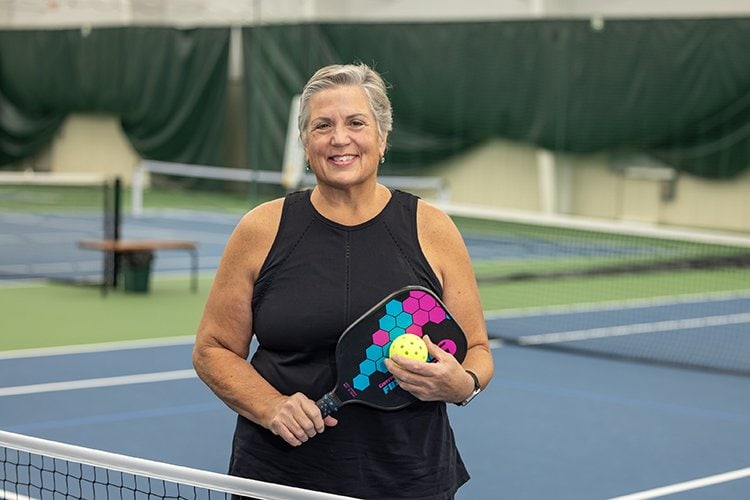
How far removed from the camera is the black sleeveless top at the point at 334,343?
291 centimetres

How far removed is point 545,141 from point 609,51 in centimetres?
173

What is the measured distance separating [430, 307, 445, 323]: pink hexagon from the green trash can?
10464 millimetres

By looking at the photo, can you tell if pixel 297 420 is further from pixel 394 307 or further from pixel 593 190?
pixel 593 190

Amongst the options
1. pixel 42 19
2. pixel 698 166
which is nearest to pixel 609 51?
pixel 698 166

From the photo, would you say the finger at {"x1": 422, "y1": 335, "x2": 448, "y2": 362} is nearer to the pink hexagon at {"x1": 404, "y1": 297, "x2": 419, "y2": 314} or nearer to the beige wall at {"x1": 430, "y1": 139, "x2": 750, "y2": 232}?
the pink hexagon at {"x1": 404, "y1": 297, "x2": 419, "y2": 314}

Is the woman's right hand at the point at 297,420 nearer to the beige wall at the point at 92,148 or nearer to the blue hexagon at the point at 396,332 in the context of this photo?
the blue hexagon at the point at 396,332

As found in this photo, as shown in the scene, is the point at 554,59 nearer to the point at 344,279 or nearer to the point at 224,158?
the point at 224,158

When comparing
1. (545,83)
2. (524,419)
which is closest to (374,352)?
(524,419)

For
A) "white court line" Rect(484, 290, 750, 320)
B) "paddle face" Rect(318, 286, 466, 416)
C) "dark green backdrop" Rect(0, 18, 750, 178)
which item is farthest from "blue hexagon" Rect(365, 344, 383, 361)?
"dark green backdrop" Rect(0, 18, 750, 178)

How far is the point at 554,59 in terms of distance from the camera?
19.6m

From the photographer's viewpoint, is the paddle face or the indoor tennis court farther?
the indoor tennis court

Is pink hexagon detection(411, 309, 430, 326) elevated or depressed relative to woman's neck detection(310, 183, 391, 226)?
depressed

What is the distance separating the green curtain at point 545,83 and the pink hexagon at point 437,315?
15.8 metres

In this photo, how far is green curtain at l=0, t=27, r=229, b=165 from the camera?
25.8m
